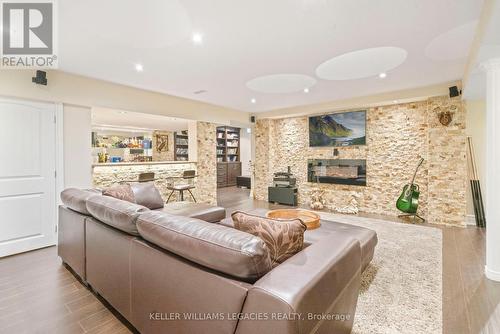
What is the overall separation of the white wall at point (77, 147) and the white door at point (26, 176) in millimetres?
175

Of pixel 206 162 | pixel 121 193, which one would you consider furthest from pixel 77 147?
pixel 206 162

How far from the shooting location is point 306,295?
0.98 metres

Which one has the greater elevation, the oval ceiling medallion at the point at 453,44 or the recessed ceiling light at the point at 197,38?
the oval ceiling medallion at the point at 453,44

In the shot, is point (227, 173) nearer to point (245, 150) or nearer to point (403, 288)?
point (245, 150)

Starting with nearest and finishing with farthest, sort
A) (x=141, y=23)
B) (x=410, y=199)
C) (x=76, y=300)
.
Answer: (x=76, y=300) → (x=141, y=23) → (x=410, y=199)

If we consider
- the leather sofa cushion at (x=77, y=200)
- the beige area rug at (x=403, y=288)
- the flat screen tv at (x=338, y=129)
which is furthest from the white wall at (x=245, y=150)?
the leather sofa cushion at (x=77, y=200)

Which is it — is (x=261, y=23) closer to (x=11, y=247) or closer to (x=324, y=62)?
(x=324, y=62)

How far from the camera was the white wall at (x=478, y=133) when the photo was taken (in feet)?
14.2

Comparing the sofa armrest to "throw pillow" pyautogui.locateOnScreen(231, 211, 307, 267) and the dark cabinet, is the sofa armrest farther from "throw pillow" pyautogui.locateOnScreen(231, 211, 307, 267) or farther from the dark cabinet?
the dark cabinet

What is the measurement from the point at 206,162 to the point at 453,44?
4.93 meters

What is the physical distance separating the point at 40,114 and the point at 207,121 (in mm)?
3149

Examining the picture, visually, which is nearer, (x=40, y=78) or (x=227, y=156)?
(x=40, y=78)

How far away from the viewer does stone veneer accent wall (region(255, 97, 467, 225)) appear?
4332 mm

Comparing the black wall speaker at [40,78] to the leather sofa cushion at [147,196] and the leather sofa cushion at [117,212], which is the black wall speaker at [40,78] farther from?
the leather sofa cushion at [117,212]
